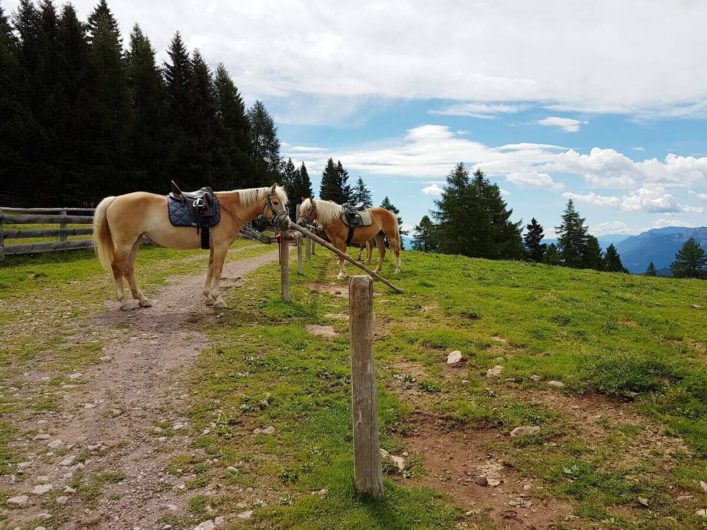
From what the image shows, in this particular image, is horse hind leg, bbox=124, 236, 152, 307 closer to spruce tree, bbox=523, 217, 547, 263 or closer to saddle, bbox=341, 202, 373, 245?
saddle, bbox=341, 202, 373, 245

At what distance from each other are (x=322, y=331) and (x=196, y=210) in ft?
13.3

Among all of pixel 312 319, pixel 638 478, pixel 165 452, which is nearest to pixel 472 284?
pixel 312 319

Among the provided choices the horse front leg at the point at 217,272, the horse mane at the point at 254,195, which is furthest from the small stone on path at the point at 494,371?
the horse front leg at the point at 217,272

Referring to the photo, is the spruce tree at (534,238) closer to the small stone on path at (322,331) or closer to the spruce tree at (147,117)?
the spruce tree at (147,117)

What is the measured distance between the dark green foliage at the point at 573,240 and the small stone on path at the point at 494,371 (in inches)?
2328

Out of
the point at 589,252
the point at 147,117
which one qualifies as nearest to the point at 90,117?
the point at 147,117

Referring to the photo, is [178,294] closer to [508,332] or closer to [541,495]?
[508,332]

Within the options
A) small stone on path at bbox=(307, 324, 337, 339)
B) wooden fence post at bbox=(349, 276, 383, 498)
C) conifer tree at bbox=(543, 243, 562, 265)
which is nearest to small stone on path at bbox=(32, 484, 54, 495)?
wooden fence post at bbox=(349, 276, 383, 498)

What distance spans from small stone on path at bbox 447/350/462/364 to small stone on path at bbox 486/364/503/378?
1.87 feet

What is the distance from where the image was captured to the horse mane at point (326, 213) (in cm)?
1465

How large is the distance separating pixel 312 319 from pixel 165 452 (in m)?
5.46

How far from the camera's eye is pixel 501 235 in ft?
173

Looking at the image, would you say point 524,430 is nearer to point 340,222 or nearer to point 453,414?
point 453,414

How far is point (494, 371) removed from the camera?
6.84 meters
